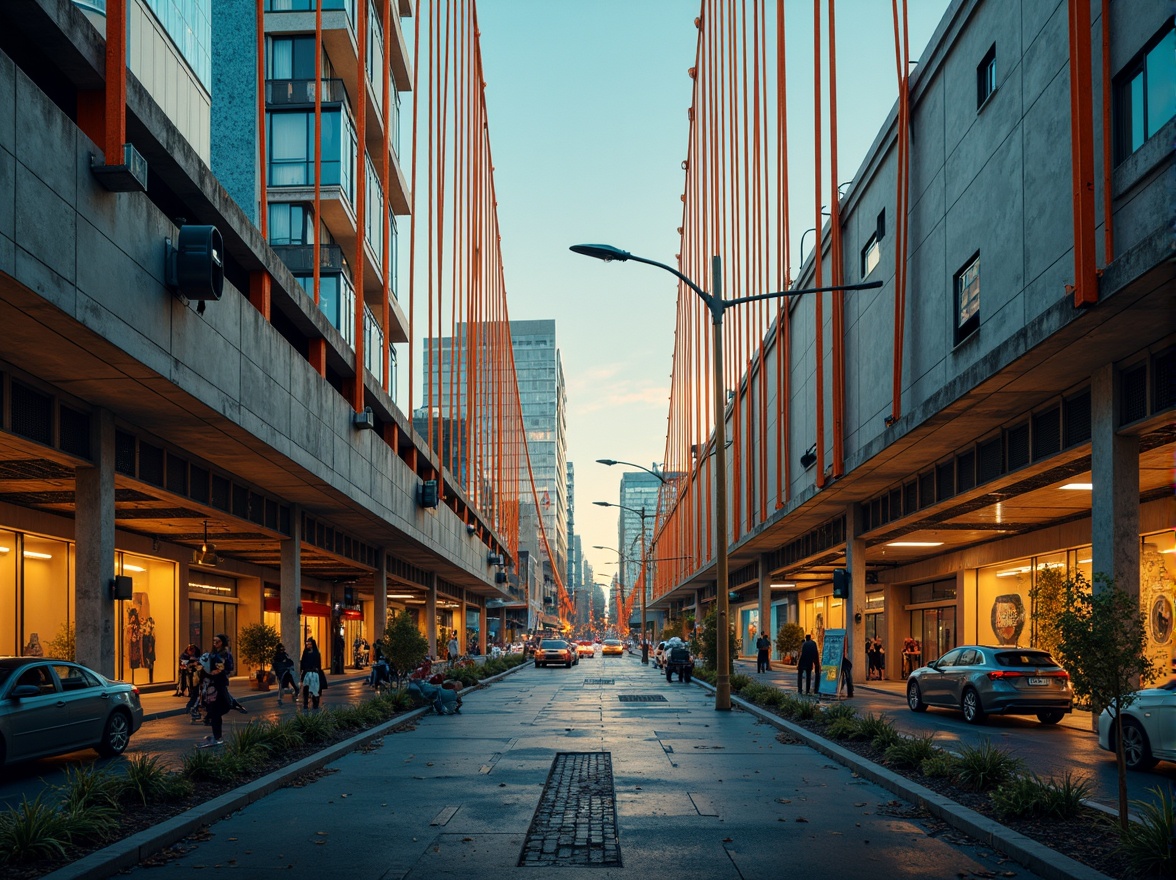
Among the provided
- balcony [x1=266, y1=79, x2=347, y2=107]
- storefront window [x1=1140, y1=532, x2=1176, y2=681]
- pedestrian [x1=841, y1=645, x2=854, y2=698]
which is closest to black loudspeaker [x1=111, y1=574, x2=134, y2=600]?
pedestrian [x1=841, y1=645, x2=854, y2=698]

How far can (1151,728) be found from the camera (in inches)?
537

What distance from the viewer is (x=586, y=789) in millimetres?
13172

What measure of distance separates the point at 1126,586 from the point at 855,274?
50.2 ft

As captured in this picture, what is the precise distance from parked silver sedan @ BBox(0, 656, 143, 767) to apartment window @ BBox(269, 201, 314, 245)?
27351 millimetres

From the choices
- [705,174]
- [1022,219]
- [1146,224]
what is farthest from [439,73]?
[1146,224]

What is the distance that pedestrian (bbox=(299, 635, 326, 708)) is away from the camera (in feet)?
83.9

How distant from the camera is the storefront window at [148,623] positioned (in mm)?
32188

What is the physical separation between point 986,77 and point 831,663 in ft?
48.9

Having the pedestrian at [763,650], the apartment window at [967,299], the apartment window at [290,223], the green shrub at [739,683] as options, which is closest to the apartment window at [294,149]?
the apartment window at [290,223]

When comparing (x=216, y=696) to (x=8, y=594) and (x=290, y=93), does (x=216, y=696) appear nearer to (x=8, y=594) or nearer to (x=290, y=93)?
(x=8, y=594)

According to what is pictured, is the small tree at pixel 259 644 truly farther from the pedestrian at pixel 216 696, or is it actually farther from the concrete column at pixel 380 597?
the pedestrian at pixel 216 696

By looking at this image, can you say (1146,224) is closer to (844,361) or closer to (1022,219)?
(1022,219)

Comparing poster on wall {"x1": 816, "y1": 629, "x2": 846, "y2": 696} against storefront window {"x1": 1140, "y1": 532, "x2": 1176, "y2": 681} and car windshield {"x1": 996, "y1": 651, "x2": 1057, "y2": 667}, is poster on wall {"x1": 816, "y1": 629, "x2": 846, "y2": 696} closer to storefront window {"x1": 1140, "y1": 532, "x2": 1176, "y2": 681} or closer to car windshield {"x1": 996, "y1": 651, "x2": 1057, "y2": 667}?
car windshield {"x1": 996, "y1": 651, "x2": 1057, "y2": 667}

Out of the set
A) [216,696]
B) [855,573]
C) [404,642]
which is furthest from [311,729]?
[855,573]
